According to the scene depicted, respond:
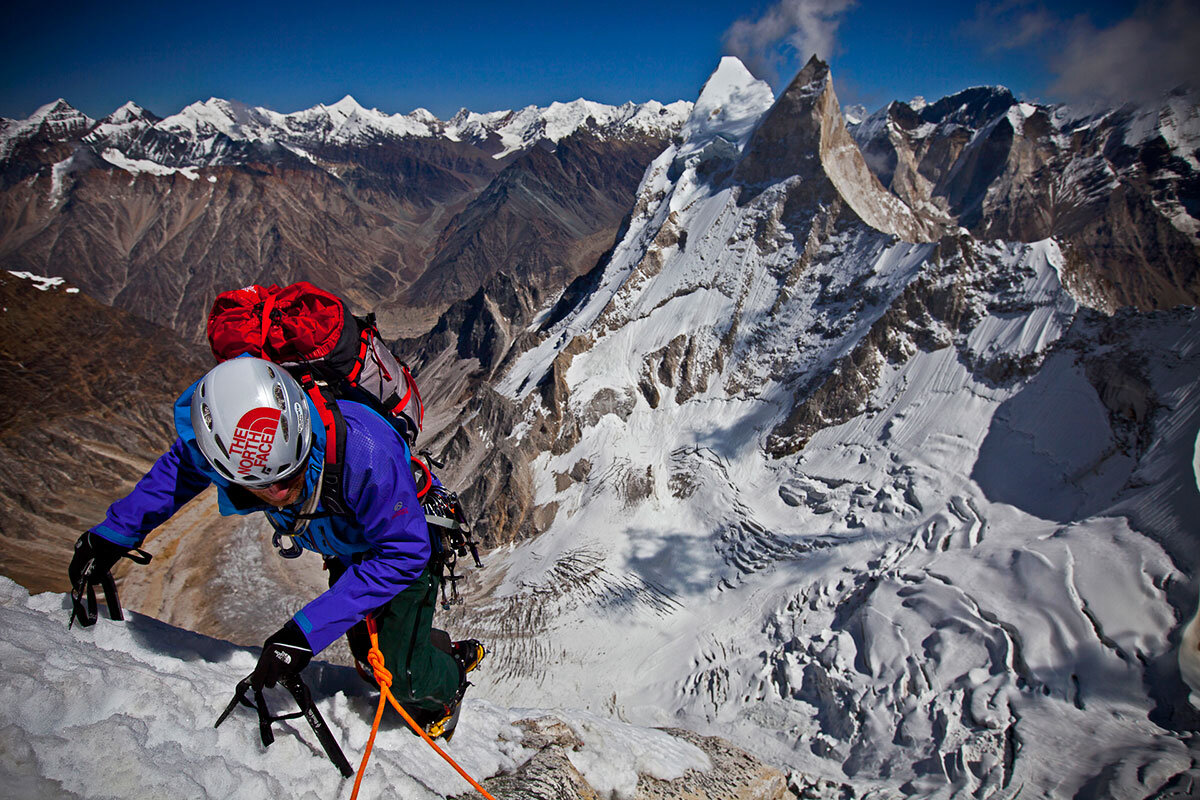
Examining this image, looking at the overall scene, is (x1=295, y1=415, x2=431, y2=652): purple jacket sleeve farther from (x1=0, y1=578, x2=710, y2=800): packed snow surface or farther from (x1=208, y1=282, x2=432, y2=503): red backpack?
(x1=0, y1=578, x2=710, y2=800): packed snow surface

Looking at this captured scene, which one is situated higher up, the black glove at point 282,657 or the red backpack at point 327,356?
the red backpack at point 327,356

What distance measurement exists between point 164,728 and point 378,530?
72.2 inches

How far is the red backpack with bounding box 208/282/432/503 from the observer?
476cm

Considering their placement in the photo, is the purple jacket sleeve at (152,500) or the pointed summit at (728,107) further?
the pointed summit at (728,107)

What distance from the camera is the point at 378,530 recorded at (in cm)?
427

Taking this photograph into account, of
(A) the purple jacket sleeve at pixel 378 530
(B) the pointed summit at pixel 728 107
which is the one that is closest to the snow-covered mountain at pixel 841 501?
(B) the pointed summit at pixel 728 107

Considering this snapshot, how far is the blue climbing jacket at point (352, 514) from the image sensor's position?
4078mm

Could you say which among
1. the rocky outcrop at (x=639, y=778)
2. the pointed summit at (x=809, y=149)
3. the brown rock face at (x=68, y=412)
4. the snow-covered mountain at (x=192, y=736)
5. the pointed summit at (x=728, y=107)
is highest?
the pointed summit at (x=728, y=107)

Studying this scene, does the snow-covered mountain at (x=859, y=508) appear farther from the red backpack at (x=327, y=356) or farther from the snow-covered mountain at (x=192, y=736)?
the red backpack at (x=327, y=356)

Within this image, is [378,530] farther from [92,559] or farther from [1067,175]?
[1067,175]

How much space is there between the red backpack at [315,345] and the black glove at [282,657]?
2.87 feet

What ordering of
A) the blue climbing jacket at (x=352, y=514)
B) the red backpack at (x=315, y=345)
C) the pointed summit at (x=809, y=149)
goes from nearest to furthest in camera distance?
the blue climbing jacket at (x=352, y=514) → the red backpack at (x=315, y=345) → the pointed summit at (x=809, y=149)

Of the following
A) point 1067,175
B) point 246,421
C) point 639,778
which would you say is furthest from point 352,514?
point 1067,175

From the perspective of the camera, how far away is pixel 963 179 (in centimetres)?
15675
